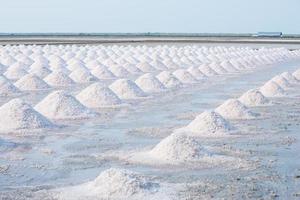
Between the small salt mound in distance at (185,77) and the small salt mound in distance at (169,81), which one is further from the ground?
the small salt mound in distance at (185,77)

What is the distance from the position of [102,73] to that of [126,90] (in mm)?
4256

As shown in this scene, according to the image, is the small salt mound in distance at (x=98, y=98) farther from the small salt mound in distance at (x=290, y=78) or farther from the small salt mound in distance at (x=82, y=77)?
the small salt mound in distance at (x=290, y=78)

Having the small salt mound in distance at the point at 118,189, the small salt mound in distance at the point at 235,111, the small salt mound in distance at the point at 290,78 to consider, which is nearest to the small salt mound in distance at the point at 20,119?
the small salt mound in distance at the point at 235,111

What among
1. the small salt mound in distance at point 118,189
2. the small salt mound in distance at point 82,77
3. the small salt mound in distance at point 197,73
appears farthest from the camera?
Result: the small salt mound in distance at point 197,73

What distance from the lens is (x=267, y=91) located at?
1298 centimetres

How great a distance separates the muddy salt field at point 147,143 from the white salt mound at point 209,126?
15 millimetres

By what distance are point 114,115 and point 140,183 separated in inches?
186

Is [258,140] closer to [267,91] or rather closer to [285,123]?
[285,123]

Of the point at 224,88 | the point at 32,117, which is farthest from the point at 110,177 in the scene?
the point at 224,88

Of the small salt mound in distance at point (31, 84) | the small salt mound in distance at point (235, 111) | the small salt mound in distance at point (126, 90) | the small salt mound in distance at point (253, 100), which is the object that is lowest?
A: the small salt mound in distance at point (235, 111)

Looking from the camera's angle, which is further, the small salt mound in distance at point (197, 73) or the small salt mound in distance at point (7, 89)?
the small salt mound in distance at point (197, 73)

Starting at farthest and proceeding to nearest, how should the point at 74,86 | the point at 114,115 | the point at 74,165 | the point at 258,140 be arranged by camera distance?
the point at 74,86, the point at 114,115, the point at 258,140, the point at 74,165

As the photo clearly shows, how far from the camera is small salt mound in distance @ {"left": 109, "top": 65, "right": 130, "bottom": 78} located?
55.7 ft

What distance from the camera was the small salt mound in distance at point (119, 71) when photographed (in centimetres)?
1697
